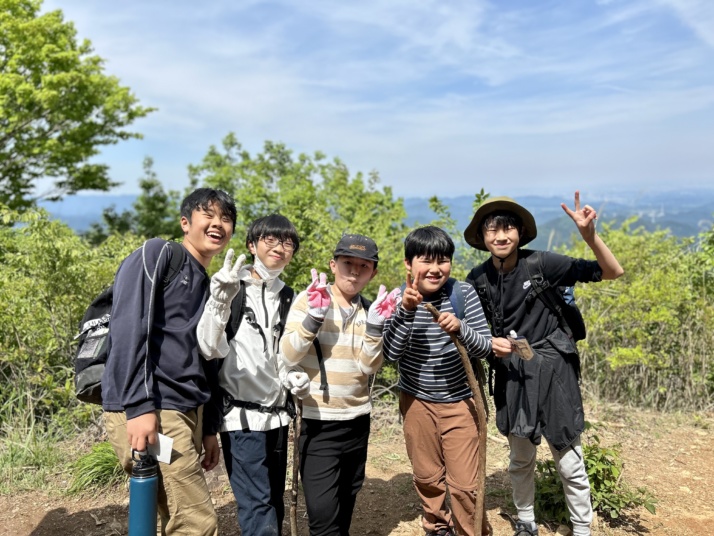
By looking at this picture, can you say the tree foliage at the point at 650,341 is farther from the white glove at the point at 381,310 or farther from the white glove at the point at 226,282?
the white glove at the point at 226,282

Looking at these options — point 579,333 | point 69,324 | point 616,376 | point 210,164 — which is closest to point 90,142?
point 210,164

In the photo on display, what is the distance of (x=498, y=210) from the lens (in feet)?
10.3

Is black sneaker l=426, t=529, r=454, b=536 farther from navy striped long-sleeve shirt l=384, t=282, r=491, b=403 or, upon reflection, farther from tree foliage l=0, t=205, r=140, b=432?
tree foliage l=0, t=205, r=140, b=432

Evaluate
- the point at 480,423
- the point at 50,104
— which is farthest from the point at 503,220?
the point at 50,104

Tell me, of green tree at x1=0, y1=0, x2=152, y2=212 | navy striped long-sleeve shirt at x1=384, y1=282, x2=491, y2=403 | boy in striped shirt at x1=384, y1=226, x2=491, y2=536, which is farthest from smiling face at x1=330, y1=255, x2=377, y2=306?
green tree at x1=0, y1=0, x2=152, y2=212

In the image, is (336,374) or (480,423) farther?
(336,374)

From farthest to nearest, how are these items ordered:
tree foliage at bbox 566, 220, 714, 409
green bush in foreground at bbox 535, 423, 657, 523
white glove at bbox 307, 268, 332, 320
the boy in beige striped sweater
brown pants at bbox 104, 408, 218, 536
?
tree foliage at bbox 566, 220, 714, 409
green bush in foreground at bbox 535, 423, 657, 523
the boy in beige striped sweater
white glove at bbox 307, 268, 332, 320
brown pants at bbox 104, 408, 218, 536

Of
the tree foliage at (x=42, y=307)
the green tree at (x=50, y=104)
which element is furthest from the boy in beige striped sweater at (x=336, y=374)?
the green tree at (x=50, y=104)

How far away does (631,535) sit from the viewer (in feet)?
11.7

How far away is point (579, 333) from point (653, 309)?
10.9 ft

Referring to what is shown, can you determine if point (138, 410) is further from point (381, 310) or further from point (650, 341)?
point (650, 341)

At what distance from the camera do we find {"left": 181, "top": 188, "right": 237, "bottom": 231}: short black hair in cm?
270

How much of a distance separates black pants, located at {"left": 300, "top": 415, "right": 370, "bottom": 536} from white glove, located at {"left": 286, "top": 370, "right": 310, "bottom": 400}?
0.28 m

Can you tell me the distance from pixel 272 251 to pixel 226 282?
546 mm
